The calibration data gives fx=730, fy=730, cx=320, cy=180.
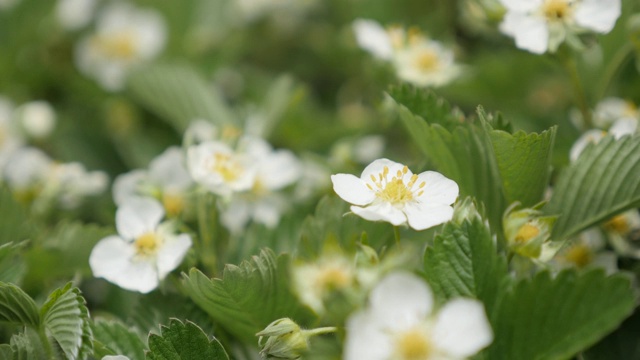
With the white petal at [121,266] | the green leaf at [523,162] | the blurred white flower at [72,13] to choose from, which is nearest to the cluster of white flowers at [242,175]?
the white petal at [121,266]

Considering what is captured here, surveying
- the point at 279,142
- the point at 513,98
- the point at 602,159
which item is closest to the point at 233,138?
the point at 279,142

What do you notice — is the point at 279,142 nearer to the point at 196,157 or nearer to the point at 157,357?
the point at 196,157

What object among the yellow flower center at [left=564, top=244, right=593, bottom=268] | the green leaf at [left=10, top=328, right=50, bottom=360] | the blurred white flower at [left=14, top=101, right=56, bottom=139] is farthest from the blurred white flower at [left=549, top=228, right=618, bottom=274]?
the blurred white flower at [left=14, top=101, right=56, bottom=139]

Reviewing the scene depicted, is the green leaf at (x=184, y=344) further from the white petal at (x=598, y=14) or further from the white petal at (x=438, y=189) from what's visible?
the white petal at (x=598, y=14)

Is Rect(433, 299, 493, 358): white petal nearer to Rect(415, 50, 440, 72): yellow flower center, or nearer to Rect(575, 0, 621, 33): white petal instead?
Rect(575, 0, 621, 33): white petal

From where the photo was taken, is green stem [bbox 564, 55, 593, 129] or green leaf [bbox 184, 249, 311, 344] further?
green stem [bbox 564, 55, 593, 129]
